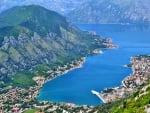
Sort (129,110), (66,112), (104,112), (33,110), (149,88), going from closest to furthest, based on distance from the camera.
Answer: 1. (129,110)
2. (149,88)
3. (104,112)
4. (66,112)
5. (33,110)

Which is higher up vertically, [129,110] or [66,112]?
[66,112]

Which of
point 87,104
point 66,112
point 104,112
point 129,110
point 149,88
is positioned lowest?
point 129,110

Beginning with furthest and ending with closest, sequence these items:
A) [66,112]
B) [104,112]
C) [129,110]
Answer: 1. [66,112]
2. [104,112]
3. [129,110]

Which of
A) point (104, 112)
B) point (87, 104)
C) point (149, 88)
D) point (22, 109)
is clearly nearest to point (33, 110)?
point (22, 109)

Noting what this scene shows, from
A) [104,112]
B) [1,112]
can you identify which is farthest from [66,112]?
[104,112]

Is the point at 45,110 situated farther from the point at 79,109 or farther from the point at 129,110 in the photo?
the point at 129,110

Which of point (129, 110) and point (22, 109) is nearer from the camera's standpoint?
point (129, 110)

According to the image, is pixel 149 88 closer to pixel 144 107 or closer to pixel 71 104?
pixel 144 107

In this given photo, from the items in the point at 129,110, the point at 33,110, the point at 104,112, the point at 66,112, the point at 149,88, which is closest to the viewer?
the point at 129,110

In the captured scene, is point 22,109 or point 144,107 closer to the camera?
point 144,107
